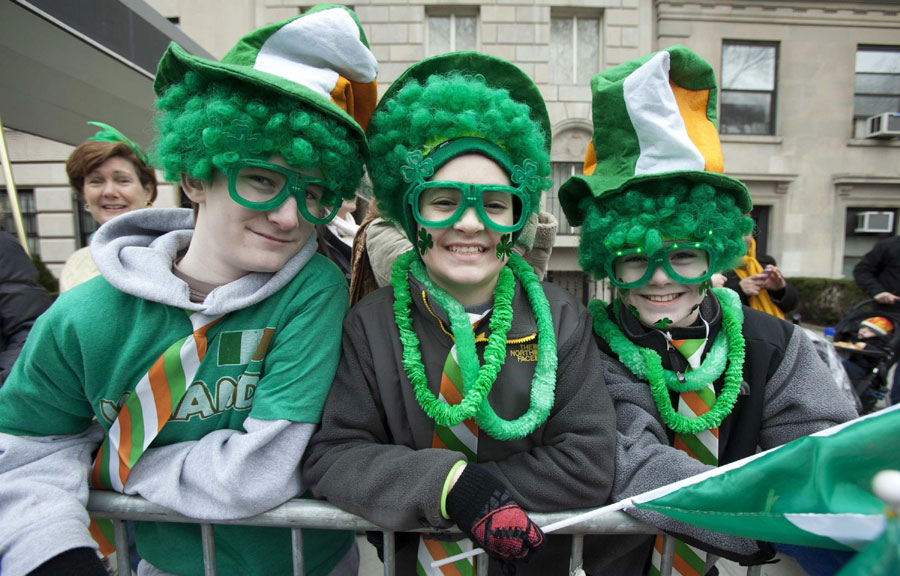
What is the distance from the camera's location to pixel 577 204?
1840 mm

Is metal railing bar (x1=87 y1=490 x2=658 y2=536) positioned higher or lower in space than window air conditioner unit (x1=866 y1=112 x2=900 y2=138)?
lower

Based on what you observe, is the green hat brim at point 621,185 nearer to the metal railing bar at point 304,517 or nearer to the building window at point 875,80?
the metal railing bar at point 304,517

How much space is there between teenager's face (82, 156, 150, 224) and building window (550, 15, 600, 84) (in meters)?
8.83

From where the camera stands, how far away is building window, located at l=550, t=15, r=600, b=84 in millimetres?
9703

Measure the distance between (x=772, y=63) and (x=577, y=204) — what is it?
1175cm

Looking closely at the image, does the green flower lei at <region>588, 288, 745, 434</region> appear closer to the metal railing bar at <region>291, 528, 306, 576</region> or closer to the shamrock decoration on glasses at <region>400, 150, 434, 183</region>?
the shamrock decoration on glasses at <region>400, 150, 434, 183</region>

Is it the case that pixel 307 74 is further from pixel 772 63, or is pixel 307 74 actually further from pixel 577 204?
pixel 772 63

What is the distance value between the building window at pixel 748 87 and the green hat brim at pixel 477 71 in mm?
10887

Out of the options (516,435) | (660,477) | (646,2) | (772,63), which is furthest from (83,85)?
(772,63)

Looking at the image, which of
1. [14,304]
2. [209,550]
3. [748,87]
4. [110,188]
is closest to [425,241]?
[209,550]

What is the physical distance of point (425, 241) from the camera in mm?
1429

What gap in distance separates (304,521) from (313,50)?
131 centimetres

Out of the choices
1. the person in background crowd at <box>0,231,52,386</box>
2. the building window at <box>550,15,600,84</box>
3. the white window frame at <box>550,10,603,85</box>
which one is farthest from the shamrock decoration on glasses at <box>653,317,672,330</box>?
the white window frame at <box>550,10,603,85</box>

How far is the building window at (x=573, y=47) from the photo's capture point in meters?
9.70
